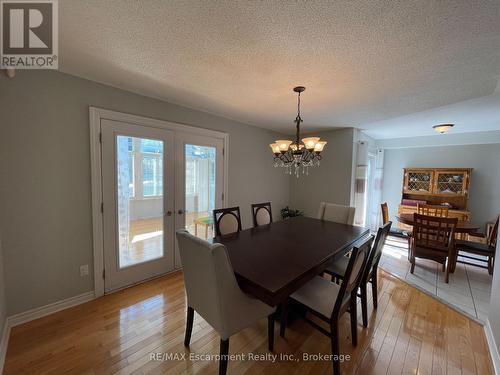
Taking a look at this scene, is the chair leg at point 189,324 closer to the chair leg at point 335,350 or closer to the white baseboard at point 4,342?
the chair leg at point 335,350

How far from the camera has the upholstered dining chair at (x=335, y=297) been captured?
1.40 m

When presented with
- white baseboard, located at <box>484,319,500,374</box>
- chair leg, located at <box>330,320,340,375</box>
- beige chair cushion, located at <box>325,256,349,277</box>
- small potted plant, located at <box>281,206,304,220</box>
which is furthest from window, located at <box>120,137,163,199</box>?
white baseboard, located at <box>484,319,500,374</box>

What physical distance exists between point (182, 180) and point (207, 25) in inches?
77.7

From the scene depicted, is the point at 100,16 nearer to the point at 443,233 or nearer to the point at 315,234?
the point at 315,234

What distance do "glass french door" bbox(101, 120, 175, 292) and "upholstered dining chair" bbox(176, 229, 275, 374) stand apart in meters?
1.32

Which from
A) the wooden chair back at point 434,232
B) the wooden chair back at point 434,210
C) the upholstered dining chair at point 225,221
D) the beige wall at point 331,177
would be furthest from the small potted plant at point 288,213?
the wooden chair back at point 434,210

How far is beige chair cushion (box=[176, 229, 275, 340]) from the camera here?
1265 millimetres

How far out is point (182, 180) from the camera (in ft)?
9.42

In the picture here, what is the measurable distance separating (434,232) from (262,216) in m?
2.49

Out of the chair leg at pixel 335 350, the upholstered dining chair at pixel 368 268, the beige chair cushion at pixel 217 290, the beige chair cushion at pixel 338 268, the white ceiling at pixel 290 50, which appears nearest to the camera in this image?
the white ceiling at pixel 290 50

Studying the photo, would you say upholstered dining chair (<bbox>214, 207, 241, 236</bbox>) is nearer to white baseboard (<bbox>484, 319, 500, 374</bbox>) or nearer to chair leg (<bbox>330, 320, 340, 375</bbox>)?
chair leg (<bbox>330, 320, 340, 375</bbox>)

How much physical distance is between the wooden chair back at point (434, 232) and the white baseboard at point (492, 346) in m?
1.06

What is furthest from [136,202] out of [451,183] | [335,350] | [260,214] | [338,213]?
[451,183]

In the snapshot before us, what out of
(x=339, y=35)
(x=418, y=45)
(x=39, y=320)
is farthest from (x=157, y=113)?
(x=418, y=45)
